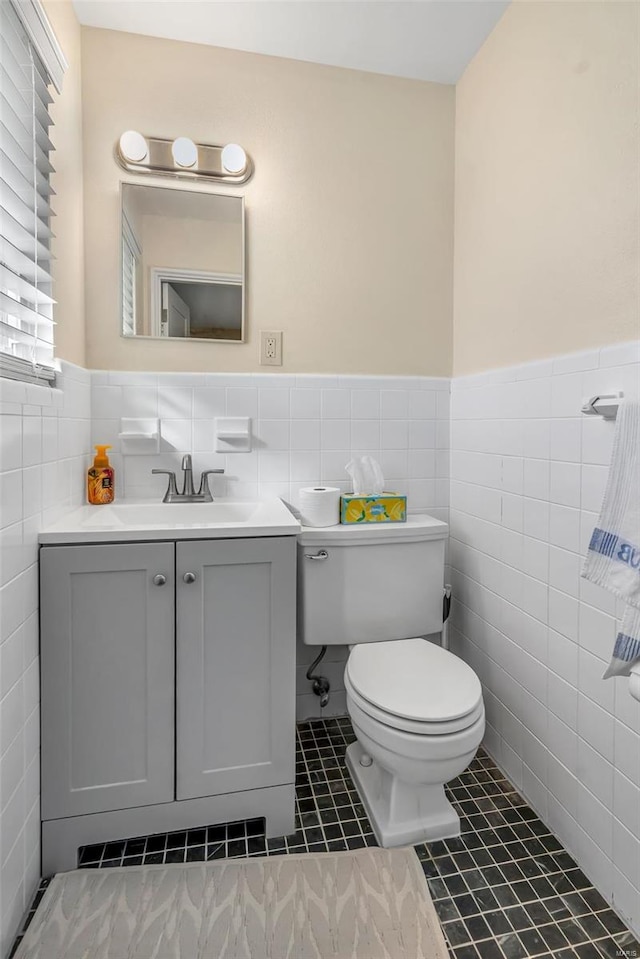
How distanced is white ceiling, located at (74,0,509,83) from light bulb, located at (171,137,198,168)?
37 cm

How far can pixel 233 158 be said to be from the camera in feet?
5.89

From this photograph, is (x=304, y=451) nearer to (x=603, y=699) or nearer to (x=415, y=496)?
(x=415, y=496)

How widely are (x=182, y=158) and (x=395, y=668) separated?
1.83 metres

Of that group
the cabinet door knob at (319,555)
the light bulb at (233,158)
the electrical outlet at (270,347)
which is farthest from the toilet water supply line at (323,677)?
the light bulb at (233,158)

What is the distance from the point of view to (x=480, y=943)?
1115 mm

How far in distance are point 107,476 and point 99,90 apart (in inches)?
51.8

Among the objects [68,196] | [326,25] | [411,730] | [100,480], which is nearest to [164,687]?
[411,730]

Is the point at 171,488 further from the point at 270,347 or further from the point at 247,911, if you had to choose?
the point at 247,911

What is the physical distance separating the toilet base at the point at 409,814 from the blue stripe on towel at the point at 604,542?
0.80 meters

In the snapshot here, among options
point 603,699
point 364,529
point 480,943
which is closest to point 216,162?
point 364,529

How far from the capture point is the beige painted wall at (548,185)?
118 cm

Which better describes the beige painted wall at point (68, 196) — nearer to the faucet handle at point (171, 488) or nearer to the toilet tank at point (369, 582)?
the faucet handle at point (171, 488)

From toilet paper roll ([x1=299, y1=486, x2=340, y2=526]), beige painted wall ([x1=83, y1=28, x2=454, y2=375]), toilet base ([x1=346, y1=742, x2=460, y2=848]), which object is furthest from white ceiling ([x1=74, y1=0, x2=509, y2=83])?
toilet base ([x1=346, y1=742, x2=460, y2=848])

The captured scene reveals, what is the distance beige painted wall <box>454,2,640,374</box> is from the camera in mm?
1183
